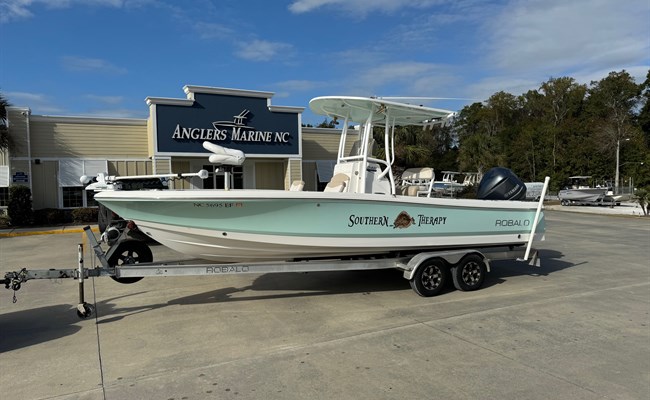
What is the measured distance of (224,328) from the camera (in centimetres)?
508

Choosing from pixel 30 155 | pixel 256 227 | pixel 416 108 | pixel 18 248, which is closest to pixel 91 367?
pixel 256 227

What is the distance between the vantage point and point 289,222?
5.56 metres

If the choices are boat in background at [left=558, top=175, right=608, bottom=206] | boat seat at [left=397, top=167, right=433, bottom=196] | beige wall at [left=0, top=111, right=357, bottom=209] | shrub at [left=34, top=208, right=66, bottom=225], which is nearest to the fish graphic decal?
boat seat at [left=397, top=167, right=433, bottom=196]

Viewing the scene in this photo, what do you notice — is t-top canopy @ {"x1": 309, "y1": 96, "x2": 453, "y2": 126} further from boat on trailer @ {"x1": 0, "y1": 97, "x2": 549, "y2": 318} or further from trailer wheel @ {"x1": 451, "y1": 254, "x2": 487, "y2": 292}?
trailer wheel @ {"x1": 451, "y1": 254, "x2": 487, "y2": 292}

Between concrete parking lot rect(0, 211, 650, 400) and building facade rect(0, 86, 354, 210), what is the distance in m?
11.4

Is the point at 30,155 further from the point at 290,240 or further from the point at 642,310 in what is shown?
the point at 642,310

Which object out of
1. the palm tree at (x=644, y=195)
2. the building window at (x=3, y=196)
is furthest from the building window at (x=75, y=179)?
the palm tree at (x=644, y=195)

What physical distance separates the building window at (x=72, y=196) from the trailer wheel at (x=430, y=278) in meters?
16.8

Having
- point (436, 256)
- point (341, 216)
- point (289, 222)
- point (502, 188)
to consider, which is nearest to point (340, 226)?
point (341, 216)

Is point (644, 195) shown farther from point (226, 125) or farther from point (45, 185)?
point (45, 185)

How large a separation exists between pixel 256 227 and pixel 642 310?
523 centimetres

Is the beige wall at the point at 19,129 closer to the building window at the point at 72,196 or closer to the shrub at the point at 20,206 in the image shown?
the shrub at the point at 20,206

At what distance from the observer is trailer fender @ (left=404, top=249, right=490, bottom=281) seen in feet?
20.3

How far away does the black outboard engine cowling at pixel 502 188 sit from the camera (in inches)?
291
